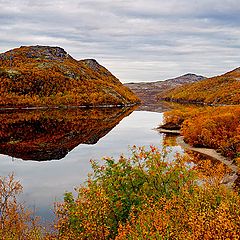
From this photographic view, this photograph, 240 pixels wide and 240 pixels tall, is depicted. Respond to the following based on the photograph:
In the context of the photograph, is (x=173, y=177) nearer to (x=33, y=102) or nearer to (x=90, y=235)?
(x=90, y=235)

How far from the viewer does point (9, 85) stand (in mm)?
199125

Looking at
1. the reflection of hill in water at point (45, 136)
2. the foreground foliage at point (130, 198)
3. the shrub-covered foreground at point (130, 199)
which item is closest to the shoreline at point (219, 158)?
the foreground foliage at point (130, 198)

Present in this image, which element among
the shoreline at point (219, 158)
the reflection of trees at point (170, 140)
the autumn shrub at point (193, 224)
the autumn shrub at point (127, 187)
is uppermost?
the autumn shrub at point (193, 224)

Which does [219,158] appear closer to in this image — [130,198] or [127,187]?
[127,187]

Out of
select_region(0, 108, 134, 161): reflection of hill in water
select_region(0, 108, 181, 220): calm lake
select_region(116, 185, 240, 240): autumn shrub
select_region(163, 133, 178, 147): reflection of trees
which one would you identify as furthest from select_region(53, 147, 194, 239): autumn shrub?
select_region(163, 133, 178, 147): reflection of trees

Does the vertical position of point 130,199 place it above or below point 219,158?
above

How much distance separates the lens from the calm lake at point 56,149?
156ft

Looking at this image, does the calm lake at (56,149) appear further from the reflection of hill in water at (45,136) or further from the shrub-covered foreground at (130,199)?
the shrub-covered foreground at (130,199)

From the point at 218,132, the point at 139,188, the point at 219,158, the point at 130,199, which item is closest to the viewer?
the point at 130,199

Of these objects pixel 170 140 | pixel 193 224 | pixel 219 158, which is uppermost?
pixel 193 224

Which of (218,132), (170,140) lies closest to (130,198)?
(218,132)

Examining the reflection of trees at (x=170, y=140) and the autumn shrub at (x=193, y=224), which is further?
the reflection of trees at (x=170, y=140)

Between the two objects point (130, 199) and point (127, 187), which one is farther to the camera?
point (127, 187)

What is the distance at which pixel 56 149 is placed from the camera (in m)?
79.6
